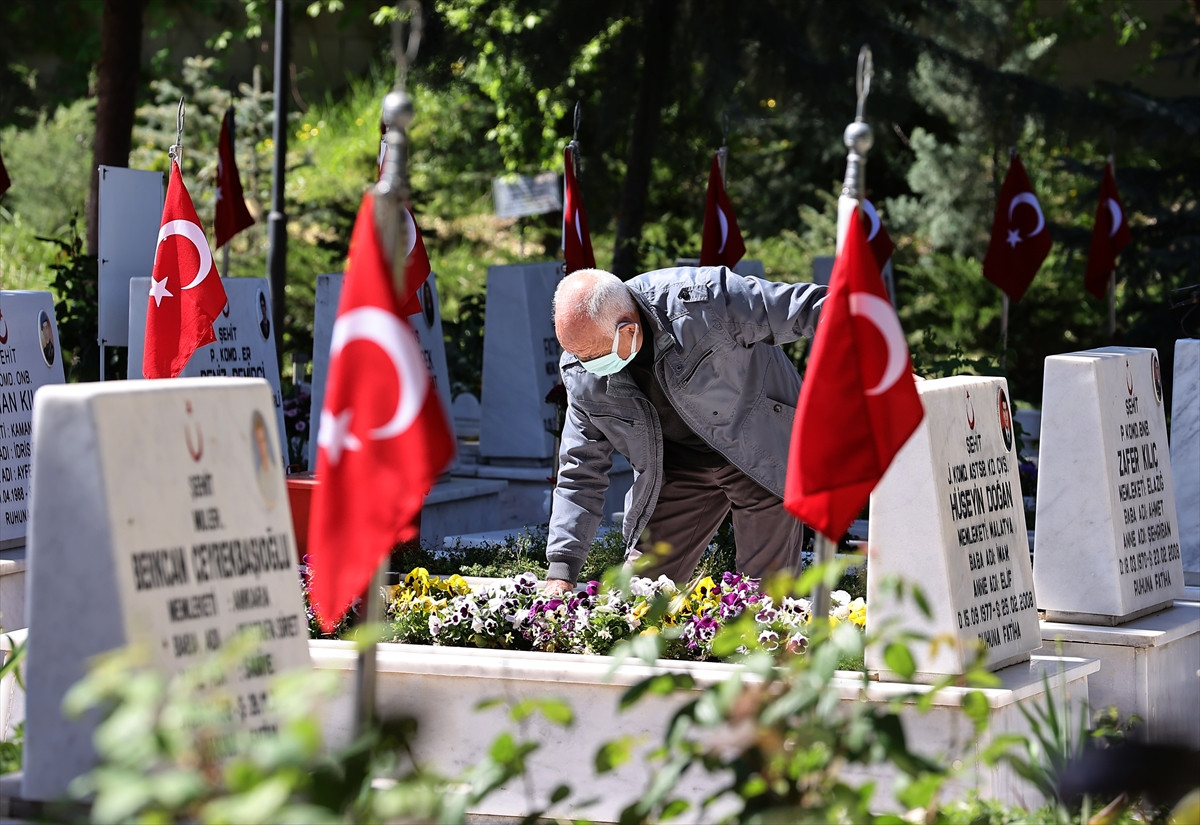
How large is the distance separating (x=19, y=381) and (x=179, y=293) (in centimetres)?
100

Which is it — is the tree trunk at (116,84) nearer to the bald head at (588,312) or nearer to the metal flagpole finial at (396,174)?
the bald head at (588,312)

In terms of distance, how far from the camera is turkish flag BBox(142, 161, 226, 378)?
25.3 feet

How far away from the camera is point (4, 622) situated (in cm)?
619

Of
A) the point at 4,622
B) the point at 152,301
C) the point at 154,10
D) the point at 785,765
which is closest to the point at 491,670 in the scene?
the point at 785,765

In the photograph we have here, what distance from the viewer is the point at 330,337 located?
955 centimetres

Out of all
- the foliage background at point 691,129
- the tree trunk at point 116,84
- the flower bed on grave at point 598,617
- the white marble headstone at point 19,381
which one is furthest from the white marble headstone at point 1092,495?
the tree trunk at point 116,84

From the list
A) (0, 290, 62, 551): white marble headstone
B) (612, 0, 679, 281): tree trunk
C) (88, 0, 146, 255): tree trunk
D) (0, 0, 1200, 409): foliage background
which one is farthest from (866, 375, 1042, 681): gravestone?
(88, 0, 146, 255): tree trunk

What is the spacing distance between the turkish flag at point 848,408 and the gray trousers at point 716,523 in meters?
2.03

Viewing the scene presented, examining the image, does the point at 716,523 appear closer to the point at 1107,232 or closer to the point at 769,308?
the point at 769,308

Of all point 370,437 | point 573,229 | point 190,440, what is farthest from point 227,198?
point 370,437

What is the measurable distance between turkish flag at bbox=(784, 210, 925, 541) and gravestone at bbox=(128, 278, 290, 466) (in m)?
5.90

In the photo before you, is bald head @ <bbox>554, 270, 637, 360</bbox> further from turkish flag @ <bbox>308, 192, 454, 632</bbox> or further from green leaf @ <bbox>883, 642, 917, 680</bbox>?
green leaf @ <bbox>883, 642, 917, 680</bbox>

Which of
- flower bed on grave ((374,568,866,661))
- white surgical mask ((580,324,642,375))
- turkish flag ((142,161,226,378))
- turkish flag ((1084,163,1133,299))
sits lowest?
flower bed on grave ((374,568,866,661))

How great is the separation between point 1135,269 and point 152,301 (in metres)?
9.85
